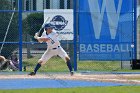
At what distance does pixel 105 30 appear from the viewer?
21406 mm

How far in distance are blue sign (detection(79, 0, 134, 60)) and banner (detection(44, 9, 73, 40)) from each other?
1.74 feet

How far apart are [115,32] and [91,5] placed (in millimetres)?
1654

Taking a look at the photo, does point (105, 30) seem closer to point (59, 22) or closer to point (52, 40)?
point (59, 22)

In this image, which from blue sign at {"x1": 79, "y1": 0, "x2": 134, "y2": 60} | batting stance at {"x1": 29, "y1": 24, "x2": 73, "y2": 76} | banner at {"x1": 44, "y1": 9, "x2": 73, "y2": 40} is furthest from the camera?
blue sign at {"x1": 79, "y1": 0, "x2": 134, "y2": 60}

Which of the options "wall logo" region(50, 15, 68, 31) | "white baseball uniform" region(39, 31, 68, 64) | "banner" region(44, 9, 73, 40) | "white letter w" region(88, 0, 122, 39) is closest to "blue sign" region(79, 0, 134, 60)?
"white letter w" region(88, 0, 122, 39)

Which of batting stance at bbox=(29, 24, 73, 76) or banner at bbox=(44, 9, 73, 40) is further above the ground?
banner at bbox=(44, 9, 73, 40)

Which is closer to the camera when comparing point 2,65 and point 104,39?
point 2,65

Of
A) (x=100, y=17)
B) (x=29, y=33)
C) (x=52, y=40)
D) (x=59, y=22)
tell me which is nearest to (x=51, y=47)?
(x=52, y=40)

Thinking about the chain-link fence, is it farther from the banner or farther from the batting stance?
the batting stance

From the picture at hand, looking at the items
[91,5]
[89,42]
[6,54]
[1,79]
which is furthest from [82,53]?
[1,79]

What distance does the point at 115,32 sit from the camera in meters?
21.4

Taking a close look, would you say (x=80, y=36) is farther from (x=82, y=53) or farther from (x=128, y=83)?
(x=128, y=83)

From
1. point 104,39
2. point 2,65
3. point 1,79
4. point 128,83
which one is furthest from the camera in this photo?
point 104,39

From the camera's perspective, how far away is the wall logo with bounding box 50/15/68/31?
68.3ft
